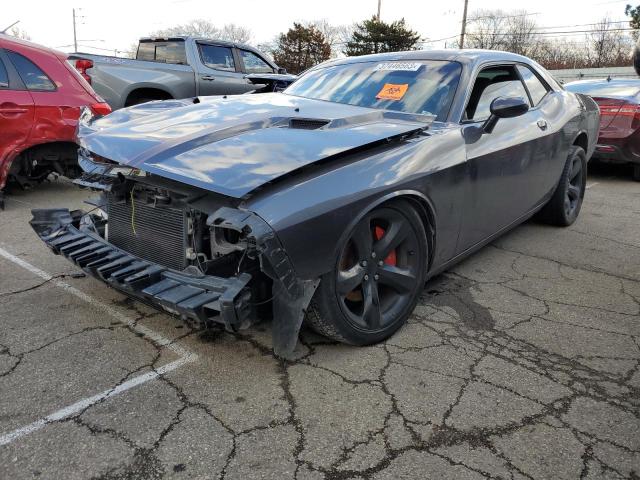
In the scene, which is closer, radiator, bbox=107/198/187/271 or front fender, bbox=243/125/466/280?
front fender, bbox=243/125/466/280

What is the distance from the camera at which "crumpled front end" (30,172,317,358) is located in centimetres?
226

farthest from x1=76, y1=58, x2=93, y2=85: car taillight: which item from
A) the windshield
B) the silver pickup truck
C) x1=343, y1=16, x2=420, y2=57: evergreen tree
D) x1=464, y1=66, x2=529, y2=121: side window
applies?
x1=343, y1=16, x2=420, y2=57: evergreen tree

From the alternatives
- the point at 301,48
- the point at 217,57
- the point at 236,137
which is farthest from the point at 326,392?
the point at 301,48

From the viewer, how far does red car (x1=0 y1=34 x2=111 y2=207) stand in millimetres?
5320

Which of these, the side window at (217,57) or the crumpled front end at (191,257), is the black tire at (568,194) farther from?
the side window at (217,57)

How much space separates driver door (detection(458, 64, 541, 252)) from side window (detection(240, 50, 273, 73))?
22.9 feet

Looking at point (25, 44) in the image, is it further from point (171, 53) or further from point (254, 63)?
point (254, 63)

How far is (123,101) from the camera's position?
28.9 ft

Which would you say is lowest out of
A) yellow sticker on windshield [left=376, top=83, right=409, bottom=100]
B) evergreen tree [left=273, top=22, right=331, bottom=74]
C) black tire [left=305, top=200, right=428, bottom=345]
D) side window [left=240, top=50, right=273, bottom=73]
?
black tire [left=305, top=200, right=428, bottom=345]

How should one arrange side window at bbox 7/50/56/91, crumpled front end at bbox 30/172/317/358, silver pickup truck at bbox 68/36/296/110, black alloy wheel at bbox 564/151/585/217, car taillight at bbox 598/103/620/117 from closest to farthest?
1. crumpled front end at bbox 30/172/317/358
2. black alloy wheel at bbox 564/151/585/217
3. side window at bbox 7/50/56/91
4. car taillight at bbox 598/103/620/117
5. silver pickup truck at bbox 68/36/296/110

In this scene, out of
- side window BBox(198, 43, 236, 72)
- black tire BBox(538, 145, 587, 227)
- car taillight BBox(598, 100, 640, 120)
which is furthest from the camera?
side window BBox(198, 43, 236, 72)

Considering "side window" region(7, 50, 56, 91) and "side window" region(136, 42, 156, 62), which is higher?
"side window" region(136, 42, 156, 62)

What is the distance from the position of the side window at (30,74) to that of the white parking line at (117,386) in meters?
2.66

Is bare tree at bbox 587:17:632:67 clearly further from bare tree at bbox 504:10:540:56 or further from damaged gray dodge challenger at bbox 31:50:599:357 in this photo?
damaged gray dodge challenger at bbox 31:50:599:357
